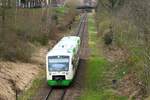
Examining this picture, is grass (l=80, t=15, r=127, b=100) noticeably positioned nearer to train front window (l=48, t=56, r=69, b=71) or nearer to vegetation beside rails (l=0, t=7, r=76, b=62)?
train front window (l=48, t=56, r=69, b=71)

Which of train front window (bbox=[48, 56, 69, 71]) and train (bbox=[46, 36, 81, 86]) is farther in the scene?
train front window (bbox=[48, 56, 69, 71])

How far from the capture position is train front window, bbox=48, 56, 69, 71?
104ft

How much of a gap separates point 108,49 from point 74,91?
20.8 m

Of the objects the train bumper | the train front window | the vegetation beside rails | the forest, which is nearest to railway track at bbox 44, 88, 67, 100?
the train bumper

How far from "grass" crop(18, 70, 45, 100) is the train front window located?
1865mm

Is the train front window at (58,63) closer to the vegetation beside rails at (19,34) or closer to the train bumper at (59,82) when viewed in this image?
the train bumper at (59,82)

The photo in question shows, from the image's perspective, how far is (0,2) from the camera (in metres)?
42.5

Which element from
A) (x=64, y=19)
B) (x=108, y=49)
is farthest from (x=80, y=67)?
(x=64, y=19)

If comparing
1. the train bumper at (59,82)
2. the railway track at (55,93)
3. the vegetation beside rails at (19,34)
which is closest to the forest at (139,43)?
the train bumper at (59,82)

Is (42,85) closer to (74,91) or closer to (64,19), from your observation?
(74,91)

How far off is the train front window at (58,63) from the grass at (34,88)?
1865mm

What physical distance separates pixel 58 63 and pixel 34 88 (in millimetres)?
2404

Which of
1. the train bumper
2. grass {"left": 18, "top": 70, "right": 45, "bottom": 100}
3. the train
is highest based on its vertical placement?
the train

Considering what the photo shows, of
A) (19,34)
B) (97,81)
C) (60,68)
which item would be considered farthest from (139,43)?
(19,34)
